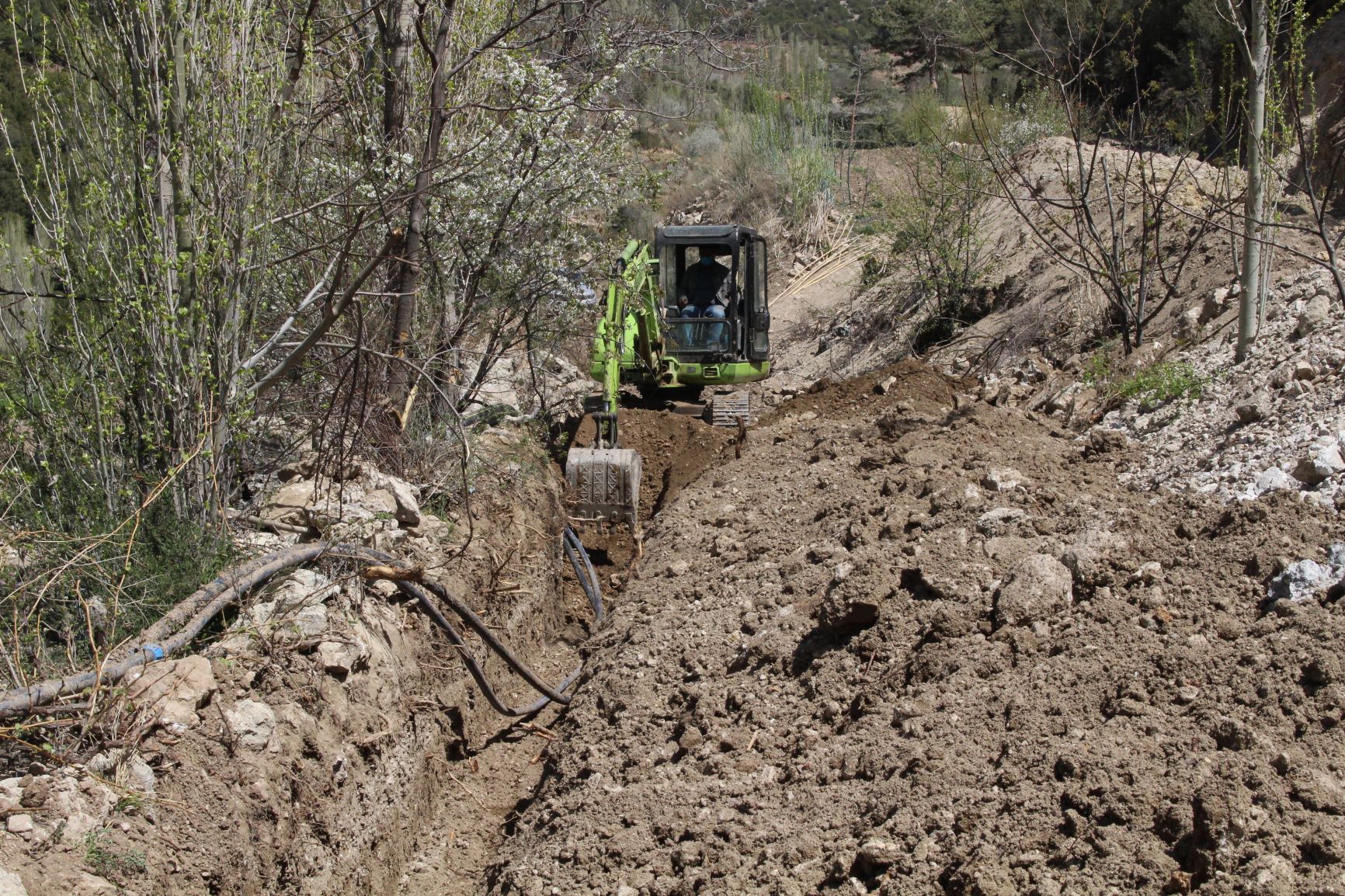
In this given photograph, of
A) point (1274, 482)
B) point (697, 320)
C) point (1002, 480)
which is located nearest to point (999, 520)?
point (1002, 480)

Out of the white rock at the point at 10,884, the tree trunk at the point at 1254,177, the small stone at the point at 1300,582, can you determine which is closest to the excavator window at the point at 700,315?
the tree trunk at the point at 1254,177

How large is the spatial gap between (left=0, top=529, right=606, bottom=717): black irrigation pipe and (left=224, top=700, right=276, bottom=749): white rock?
1.19ft

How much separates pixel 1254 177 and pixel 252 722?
7624 mm

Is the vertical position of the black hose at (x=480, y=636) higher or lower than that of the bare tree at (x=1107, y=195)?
lower

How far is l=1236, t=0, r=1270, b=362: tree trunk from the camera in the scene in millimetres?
8055

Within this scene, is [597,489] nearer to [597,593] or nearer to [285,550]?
[597,593]

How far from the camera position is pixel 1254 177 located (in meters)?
8.27

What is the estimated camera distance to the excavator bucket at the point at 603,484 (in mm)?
10188

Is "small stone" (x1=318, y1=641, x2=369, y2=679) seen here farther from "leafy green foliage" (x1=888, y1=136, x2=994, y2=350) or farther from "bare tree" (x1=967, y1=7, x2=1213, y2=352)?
"leafy green foliage" (x1=888, y1=136, x2=994, y2=350)

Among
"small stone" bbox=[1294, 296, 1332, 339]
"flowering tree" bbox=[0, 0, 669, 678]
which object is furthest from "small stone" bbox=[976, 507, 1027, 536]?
"small stone" bbox=[1294, 296, 1332, 339]

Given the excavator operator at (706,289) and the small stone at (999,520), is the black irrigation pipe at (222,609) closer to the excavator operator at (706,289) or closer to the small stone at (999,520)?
the small stone at (999,520)

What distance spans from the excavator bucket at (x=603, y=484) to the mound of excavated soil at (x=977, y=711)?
2.45m

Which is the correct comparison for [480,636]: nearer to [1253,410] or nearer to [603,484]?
[603,484]

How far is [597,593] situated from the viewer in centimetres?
880
